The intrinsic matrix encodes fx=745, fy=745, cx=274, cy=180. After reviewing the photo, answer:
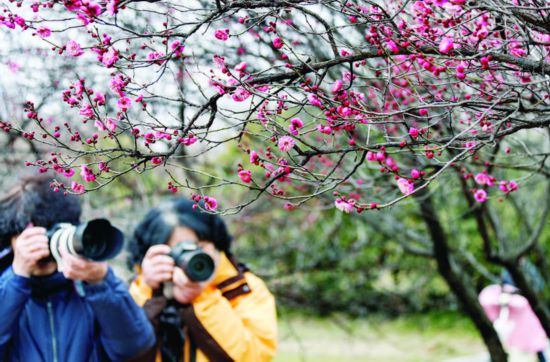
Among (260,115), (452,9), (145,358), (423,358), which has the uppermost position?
(452,9)

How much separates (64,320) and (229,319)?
704mm

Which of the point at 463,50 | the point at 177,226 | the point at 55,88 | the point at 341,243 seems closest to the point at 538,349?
the point at 177,226

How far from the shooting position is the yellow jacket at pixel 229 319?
3.15m

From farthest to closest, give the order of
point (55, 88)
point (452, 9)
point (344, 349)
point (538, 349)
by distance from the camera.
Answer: point (344, 349), point (538, 349), point (55, 88), point (452, 9)

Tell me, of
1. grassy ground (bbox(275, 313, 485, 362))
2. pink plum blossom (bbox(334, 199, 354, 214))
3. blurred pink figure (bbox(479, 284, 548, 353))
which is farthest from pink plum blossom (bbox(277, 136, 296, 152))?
grassy ground (bbox(275, 313, 485, 362))

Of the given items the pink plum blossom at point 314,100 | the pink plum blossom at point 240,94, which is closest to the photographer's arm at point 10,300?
the pink plum blossom at point 240,94

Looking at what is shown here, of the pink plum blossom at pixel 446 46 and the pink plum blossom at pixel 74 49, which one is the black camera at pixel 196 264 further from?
the pink plum blossom at pixel 446 46

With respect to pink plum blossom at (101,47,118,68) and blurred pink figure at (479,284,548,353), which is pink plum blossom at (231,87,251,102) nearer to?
pink plum blossom at (101,47,118,68)

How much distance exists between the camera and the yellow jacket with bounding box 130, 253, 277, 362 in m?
3.15

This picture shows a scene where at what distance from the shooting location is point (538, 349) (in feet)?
20.5

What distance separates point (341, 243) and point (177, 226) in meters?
8.72

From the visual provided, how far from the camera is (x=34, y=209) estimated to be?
2.88 m

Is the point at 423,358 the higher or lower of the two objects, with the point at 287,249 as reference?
lower

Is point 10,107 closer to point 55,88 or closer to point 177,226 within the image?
point 55,88
